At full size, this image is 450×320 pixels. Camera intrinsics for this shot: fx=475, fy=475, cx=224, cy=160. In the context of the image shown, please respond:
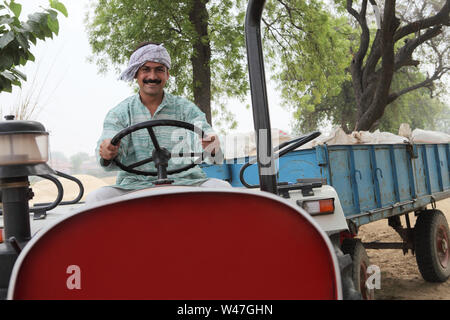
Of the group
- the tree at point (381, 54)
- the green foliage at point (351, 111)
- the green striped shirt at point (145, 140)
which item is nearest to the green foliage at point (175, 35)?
the tree at point (381, 54)

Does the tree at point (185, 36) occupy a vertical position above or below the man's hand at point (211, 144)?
above

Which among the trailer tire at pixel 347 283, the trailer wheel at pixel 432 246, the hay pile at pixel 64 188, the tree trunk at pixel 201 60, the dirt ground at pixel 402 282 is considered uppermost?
the tree trunk at pixel 201 60

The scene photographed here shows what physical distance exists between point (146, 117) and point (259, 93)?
5.05ft

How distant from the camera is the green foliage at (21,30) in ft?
11.0

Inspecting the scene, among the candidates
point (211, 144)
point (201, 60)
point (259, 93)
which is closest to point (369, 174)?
point (211, 144)

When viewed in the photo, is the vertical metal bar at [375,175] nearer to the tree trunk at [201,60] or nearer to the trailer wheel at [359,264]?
the trailer wheel at [359,264]

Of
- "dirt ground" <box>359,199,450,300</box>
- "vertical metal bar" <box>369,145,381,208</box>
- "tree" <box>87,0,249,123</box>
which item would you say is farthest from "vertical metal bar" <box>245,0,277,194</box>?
"tree" <box>87,0,249,123</box>

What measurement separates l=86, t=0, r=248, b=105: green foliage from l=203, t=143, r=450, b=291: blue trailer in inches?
192

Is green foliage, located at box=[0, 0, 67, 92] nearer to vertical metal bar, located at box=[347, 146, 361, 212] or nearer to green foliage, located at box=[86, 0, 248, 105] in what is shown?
vertical metal bar, located at box=[347, 146, 361, 212]

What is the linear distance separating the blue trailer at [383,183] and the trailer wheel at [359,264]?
1 cm

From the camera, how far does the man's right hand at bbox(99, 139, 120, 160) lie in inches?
96.7

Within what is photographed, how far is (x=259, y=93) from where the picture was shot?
1.74 m
